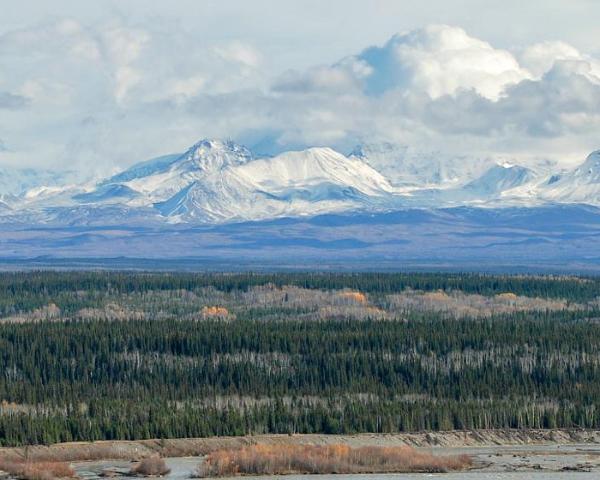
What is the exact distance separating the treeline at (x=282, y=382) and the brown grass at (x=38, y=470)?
11161 millimetres

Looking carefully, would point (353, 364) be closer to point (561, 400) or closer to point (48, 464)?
point (561, 400)

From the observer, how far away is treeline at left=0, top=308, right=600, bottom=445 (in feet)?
469

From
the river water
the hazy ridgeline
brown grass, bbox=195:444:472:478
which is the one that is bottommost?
the river water

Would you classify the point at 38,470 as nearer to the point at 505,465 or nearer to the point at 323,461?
the point at 323,461

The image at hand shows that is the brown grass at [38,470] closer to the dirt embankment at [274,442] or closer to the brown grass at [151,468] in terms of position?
the brown grass at [151,468]

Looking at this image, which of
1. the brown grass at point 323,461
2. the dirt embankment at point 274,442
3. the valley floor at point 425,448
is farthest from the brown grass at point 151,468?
the dirt embankment at point 274,442

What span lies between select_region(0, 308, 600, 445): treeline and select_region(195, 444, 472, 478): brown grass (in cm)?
1246

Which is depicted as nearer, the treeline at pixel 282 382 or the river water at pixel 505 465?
the river water at pixel 505 465

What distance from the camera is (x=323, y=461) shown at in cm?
12719

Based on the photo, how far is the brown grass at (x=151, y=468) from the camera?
12206 cm

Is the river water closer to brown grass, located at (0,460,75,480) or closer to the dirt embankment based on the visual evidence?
brown grass, located at (0,460,75,480)

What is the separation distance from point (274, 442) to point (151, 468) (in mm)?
18472

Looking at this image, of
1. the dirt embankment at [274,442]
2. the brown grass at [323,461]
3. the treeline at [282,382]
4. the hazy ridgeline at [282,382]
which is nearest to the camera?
the brown grass at [323,461]

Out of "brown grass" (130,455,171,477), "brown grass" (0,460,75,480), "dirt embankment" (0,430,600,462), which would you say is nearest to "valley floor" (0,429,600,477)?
"dirt embankment" (0,430,600,462)
